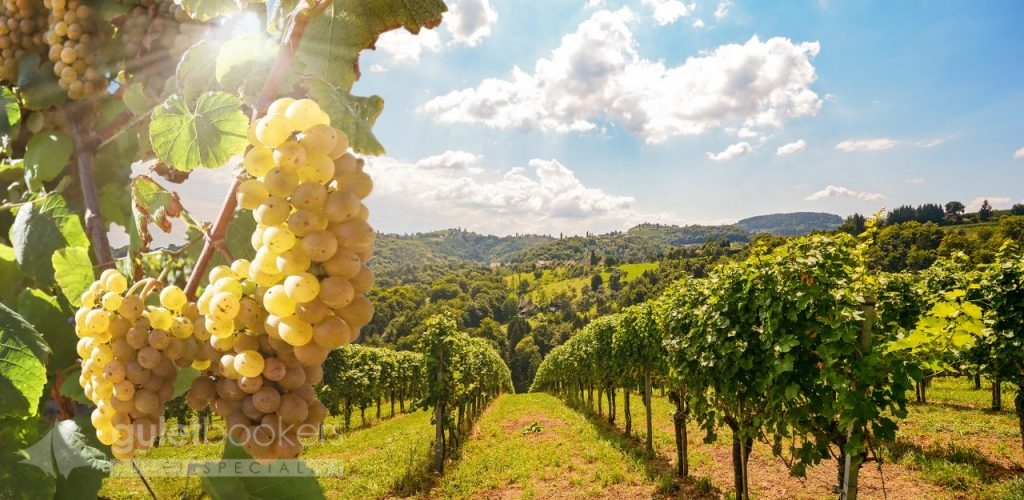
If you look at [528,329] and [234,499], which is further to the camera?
[528,329]

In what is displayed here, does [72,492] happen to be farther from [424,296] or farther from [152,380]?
[424,296]

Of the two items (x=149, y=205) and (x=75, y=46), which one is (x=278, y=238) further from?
(x=75, y=46)

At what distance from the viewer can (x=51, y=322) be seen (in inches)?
45.8

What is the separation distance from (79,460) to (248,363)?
0.67 m

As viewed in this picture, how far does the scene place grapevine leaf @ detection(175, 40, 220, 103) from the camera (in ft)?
2.79

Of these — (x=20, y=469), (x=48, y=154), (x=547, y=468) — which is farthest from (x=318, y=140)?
(x=547, y=468)

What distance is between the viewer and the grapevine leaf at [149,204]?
1127 millimetres

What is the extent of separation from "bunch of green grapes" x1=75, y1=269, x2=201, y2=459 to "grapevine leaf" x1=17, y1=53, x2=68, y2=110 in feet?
3.04

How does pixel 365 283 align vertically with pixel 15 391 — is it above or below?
above

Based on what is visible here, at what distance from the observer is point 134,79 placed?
1246 mm

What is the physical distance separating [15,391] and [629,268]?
148 m

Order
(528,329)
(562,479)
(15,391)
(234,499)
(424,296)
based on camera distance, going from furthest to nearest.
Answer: (424,296), (528,329), (562,479), (15,391), (234,499)

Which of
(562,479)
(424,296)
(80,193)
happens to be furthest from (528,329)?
(80,193)

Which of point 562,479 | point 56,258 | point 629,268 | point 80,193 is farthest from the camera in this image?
point 629,268
